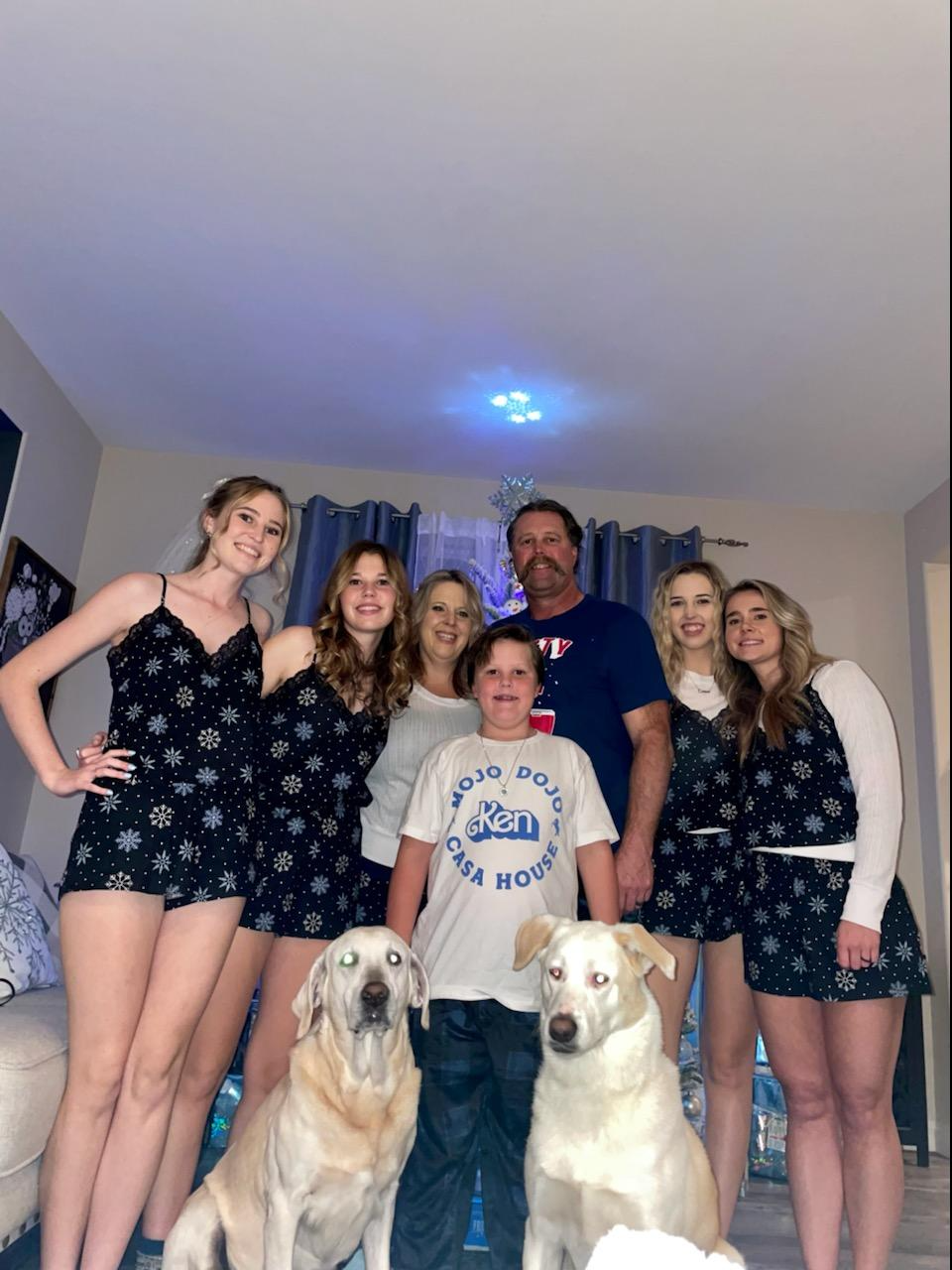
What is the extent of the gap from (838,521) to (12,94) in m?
4.02

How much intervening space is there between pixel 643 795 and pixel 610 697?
1.02 feet

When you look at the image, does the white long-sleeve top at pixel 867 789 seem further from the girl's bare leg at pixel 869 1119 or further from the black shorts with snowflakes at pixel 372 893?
the black shorts with snowflakes at pixel 372 893

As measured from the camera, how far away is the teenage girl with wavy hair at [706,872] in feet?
7.36

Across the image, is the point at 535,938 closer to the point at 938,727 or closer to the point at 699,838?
the point at 699,838

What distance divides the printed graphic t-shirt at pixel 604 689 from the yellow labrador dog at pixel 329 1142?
83 centimetres

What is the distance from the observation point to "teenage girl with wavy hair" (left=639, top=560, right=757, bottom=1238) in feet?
7.36

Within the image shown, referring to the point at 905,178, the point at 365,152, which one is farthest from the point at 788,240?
the point at 365,152

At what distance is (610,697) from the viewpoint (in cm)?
254

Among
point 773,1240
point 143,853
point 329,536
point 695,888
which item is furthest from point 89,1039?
point 329,536

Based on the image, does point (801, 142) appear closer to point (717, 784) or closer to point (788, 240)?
point (788, 240)

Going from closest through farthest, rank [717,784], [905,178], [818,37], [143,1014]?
[143,1014] → [818,37] → [717,784] → [905,178]

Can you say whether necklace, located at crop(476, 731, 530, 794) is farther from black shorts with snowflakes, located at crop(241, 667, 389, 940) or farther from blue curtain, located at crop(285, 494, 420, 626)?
blue curtain, located at crop(285, 494, 420, 626)

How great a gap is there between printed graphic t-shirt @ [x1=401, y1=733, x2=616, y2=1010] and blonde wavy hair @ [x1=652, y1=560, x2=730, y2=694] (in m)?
0.49

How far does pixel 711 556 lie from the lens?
15.9 feet
